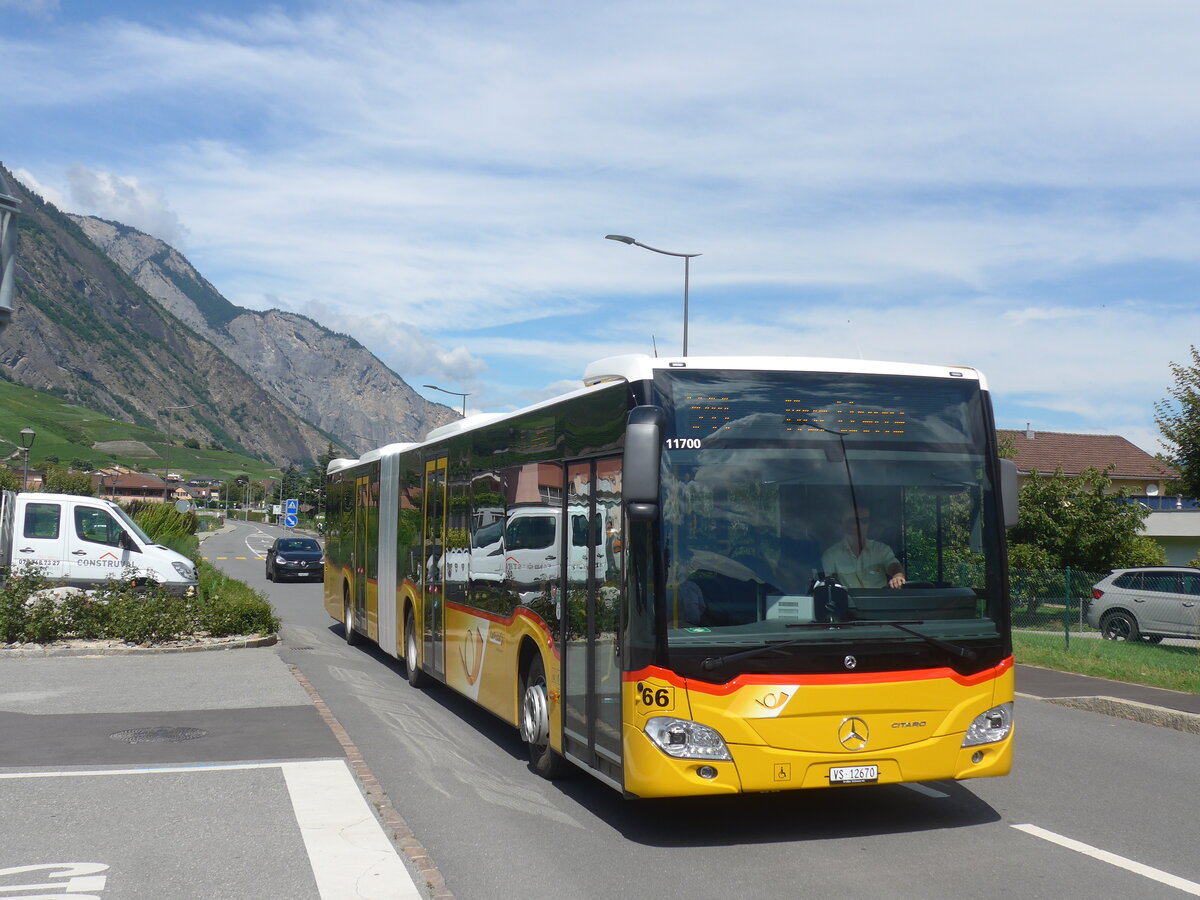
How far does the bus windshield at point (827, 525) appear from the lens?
658 cm

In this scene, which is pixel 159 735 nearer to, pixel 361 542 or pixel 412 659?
pixel 412 659

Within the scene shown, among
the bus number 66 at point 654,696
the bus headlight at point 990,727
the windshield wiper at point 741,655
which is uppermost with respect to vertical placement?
the windshield wiper at point 741,655

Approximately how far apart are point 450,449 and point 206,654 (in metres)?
5.90

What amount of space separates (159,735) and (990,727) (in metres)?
6.60

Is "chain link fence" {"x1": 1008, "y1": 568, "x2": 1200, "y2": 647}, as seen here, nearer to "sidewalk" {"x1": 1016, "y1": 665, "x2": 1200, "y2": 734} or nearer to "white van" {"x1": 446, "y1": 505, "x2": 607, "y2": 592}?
"sidewalk" {"x1": 1016, "y1": 665, "x2": 1200, "y2": 734}

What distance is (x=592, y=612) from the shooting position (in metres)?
7.45

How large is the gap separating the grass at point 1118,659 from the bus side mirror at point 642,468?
9.47 meters

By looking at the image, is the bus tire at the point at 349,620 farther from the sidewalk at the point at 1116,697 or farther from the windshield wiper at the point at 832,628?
the windshield wiper at the point at 832,628

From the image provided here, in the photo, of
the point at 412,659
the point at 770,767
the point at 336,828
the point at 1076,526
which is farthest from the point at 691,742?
the point at 1076,526

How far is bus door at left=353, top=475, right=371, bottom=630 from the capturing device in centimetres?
1655

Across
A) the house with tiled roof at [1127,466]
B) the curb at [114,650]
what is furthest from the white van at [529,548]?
the house with tiled roof at [1127,466]

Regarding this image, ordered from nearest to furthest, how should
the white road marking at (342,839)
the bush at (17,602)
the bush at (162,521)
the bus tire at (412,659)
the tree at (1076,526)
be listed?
the white road marking at (342,839)
the bus tire at (412,659)
the bush at (17,602)
the bush at (162,521)
the tree at (1076,526)

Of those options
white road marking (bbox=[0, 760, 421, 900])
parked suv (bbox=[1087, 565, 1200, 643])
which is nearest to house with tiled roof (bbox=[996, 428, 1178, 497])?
parked suv (bbox=[1087, 565, 1200, 643])

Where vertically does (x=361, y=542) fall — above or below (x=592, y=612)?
above
